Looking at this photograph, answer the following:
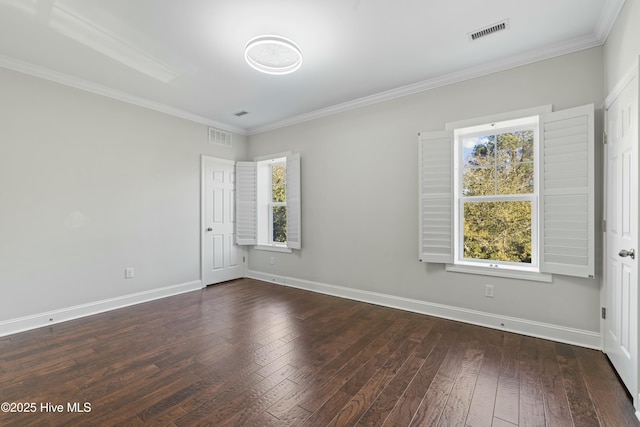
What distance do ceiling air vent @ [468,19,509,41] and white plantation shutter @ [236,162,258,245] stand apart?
148 inches

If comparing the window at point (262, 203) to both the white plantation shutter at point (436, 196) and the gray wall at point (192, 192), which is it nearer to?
the gray wall at point (192, 192)

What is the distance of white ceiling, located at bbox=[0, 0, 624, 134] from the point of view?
2232 mm

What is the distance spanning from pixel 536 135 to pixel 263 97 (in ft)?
10.6

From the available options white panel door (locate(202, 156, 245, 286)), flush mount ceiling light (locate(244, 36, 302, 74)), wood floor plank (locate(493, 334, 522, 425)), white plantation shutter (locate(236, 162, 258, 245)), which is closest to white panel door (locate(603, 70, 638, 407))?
wood floor plank (locate(493, 334, 522, 425))

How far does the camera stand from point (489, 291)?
306 centimetres

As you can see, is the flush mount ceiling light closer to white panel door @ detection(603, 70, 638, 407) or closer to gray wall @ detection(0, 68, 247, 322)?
gray wall @ detection(0, 68, 247, 322)

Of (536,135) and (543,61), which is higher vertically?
(543,61)

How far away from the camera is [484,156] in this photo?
3270 millimetres

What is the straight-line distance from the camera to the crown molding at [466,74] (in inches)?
104

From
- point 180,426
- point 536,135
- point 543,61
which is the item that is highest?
point 543,61

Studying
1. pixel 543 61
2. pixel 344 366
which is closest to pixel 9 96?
pixel 344 366

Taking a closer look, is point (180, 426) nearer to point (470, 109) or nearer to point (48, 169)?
point (48, 169)

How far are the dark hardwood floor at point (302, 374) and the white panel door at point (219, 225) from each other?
5.21ft

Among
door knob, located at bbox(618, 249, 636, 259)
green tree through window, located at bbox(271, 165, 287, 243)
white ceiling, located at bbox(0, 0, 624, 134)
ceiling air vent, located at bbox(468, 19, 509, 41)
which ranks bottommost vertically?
door knob, located at bbox(618, 249, 636, 259)
